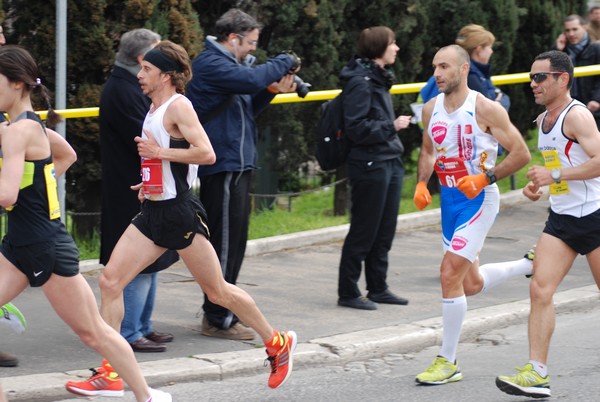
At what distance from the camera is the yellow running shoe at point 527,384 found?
6.16m

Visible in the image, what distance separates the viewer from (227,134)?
742cm

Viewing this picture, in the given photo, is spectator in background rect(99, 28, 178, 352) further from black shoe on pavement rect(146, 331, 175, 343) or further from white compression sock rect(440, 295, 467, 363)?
white compression sock rect(440, 295, 467, 363)

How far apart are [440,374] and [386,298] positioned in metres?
2.06

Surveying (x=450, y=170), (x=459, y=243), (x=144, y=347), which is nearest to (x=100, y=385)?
(x=144, y=347)

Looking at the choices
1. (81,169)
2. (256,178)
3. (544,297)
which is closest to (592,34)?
(256,178)

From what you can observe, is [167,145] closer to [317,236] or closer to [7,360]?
[7,360]

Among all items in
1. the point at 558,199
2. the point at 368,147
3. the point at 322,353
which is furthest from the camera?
the point at 368,147

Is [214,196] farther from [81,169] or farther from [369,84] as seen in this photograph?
[81,169]

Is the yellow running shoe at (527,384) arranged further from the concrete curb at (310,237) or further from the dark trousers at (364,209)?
the concrete curb at (310,237)

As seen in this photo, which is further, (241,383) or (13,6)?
(13,6)

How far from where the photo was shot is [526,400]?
6262mm

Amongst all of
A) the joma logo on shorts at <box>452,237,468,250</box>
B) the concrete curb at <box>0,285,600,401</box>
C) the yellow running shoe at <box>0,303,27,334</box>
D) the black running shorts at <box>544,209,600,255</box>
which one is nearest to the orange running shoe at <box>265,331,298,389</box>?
the concrete curb at <box>0,285,600,401</box>

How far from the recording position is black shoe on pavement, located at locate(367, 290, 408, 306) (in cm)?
862

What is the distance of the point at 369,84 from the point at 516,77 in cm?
350
